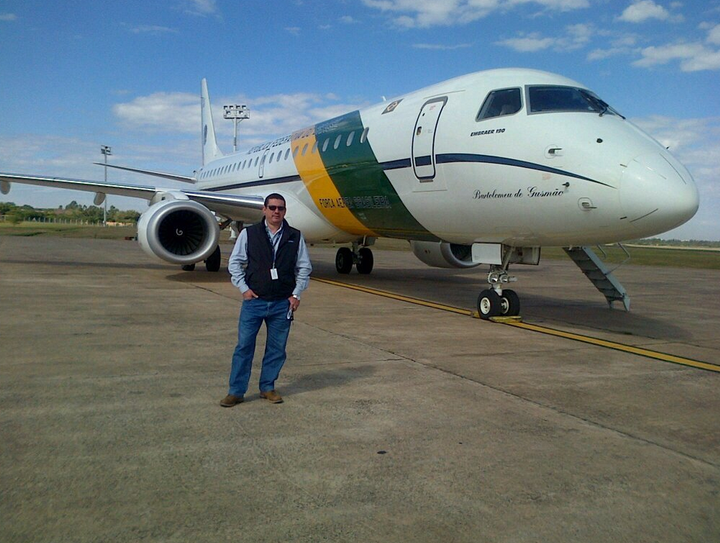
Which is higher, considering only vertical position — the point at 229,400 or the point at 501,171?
the point at 501,171

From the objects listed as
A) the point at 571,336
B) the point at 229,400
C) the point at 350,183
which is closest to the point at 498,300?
the point at 571,336

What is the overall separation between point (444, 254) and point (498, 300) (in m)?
5.21

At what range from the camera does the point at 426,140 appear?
31.4 ft

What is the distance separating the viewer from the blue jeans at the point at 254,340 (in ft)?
15.5

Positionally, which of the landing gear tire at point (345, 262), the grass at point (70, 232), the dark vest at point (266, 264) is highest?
the dark vest at point (266, 264)

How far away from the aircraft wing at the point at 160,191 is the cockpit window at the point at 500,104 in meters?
6.91

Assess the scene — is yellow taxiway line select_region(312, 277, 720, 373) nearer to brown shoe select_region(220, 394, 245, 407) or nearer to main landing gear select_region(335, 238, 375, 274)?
main landing gear select_region(335, 238, 375, 274)

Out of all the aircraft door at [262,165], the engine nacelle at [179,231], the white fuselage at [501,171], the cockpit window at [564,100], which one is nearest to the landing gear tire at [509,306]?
the white fuselage at [501,171]

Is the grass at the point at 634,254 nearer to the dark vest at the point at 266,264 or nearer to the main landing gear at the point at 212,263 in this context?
the main landing gear at the point at 212,263

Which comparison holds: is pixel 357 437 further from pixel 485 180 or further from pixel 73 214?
pixel 73 214

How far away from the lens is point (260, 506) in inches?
121

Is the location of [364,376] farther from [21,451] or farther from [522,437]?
[21,451]

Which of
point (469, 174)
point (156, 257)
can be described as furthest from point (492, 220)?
point (156, 257)

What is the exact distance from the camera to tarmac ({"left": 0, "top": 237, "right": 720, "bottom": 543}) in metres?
2.95
